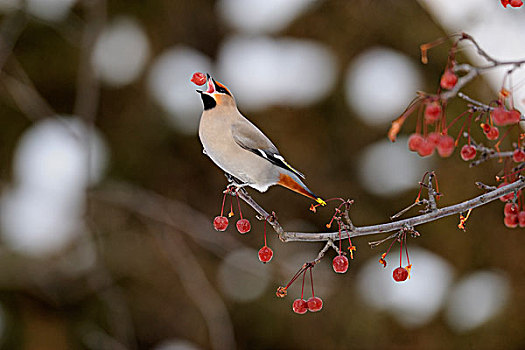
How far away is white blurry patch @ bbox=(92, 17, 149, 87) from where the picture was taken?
250 cm

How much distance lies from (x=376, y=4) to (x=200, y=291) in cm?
141

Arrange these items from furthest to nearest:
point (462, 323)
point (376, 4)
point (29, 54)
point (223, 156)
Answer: point (29, 54) < point (376, 4) < point (462, 323) < point (223, 156)

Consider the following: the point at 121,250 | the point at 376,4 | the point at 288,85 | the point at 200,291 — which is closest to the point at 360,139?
the point at 288,85

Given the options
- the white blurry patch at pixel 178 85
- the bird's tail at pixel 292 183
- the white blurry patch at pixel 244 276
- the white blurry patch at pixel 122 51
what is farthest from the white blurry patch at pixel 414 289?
the bird's tail at pixel 292 183

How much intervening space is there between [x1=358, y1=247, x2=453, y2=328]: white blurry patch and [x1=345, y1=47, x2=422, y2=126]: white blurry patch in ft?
1.88

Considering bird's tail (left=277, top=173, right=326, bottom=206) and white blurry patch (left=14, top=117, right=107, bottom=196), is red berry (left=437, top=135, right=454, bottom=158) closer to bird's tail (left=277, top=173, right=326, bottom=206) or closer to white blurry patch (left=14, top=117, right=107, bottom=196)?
bird's tail (left=277, top=173, right=326, bottom=206)

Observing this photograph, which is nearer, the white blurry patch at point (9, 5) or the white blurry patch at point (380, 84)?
the white blurry patch at point (380, 84)

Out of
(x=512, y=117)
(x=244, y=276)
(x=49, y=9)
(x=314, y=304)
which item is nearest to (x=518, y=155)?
(x=512, y=117)

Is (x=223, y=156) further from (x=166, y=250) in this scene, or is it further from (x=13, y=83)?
(x=13, y=83)

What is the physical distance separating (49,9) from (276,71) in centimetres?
104

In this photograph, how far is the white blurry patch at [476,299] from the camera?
2146 millimetres

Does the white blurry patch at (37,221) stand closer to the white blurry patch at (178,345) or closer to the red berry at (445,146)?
the white blurry patch at (178,345)

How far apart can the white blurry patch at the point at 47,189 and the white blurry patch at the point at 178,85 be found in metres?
0.35

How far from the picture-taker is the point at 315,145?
7.54ft
